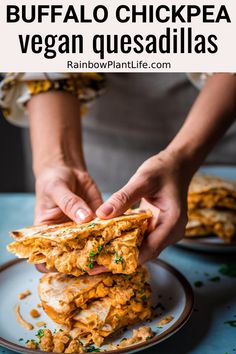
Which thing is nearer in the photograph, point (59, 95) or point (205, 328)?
point (205, 328)

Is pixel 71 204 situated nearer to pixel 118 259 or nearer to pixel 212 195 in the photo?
pixel 118 259

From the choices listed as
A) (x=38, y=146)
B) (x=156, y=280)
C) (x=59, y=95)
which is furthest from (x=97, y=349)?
(x=59, y=95)

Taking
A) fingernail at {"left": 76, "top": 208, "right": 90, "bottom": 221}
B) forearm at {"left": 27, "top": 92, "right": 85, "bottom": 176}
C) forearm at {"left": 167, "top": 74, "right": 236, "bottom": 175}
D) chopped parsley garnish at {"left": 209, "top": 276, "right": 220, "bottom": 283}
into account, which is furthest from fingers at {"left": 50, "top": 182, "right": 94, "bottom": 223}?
chopped parsley garnish at {"left": 209, "top": 276, "right": 220, "bottom": 283}

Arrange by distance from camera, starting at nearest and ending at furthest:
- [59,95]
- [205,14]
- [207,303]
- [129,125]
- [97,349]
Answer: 1. [97,349]
2. [207,303]
3. [205,14]
4. [59,95]
5. [129,125]

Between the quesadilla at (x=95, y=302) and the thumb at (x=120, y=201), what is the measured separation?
0.50 feet

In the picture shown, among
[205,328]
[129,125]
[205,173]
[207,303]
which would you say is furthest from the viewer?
[129,125]

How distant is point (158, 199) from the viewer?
1.35 metres

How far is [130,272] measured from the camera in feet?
3.79

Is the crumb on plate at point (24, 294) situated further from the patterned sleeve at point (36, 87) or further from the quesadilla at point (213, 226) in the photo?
the patterned sleeve at point (36, 87)

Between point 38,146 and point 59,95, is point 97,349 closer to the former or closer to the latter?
point 38,146

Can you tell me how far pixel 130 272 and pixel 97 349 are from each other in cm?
18

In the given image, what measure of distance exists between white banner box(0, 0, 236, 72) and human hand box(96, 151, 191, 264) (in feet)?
1.39

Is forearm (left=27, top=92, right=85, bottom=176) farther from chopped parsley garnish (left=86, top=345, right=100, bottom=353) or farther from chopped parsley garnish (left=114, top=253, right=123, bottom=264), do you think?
chopped parsley garnish (left=86, top=345, right=100, bottom=353)

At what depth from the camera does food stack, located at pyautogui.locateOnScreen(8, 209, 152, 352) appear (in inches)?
45.9
